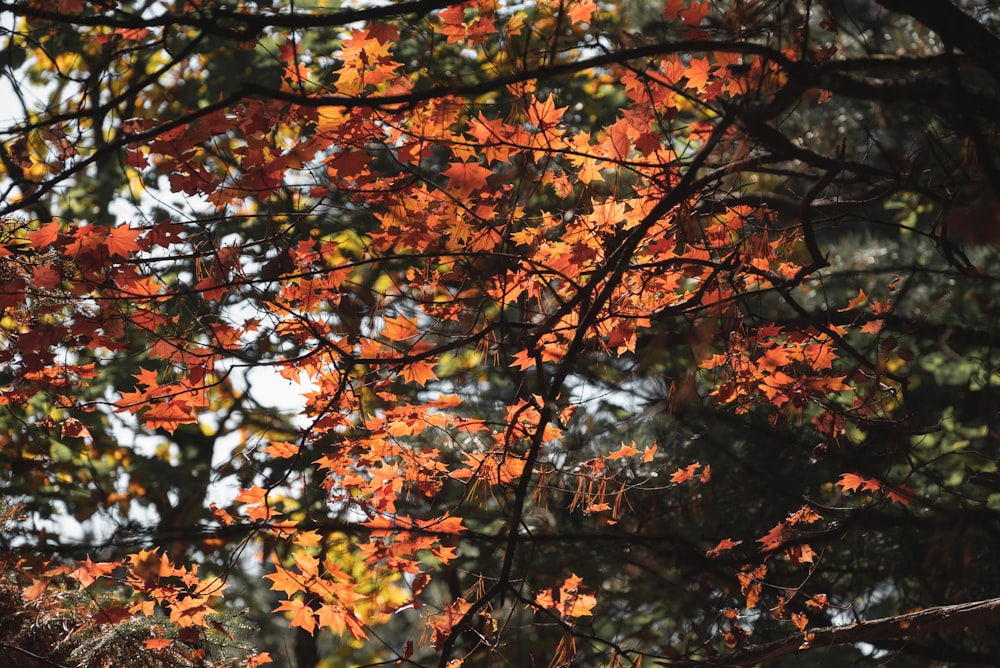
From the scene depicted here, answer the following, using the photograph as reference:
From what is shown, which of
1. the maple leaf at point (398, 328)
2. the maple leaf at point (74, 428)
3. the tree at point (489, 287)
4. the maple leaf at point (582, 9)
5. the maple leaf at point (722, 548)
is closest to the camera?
the tree at point (489, 287)

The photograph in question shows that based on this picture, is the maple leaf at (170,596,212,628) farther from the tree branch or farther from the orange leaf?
the tree branch

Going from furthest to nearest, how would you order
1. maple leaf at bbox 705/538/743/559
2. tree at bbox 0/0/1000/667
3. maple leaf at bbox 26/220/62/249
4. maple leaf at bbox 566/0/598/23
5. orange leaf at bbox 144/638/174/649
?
orange leaf at bbox 144/638/174/649 → maple leaf at bbox 705/538/743/559 → maple leaf at bbox 566/0/598/23 → maple leaf at bbox 26/220/62/249 → tree at bbox 0/0/1000/667

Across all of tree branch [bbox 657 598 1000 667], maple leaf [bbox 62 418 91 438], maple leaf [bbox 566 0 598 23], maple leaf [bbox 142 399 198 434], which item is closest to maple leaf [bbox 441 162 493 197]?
maple leaf [bbox 566 0 598 23]

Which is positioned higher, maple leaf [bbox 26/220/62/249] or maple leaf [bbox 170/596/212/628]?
maple leaf [bbox 26/220/62/249]

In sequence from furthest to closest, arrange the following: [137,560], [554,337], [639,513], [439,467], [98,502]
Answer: [98,502]
[639,513]
[439,467]
[554,337]
[137,560]

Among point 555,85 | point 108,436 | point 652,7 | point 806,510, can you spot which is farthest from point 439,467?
point 652,7

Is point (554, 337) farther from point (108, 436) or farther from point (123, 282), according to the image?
point (108, 436)

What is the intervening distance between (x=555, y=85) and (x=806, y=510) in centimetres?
360

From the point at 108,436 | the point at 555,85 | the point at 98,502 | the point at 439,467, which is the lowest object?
the point at 439,467

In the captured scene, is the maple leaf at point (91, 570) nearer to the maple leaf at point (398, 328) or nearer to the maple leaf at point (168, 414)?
the maple leaf at point (168, 414)

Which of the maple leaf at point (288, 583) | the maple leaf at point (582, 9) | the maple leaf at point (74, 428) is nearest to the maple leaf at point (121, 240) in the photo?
the maple leaf at point (288, 583)

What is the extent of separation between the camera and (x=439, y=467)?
10.2ft

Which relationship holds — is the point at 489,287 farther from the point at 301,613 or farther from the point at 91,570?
the point at 91,570

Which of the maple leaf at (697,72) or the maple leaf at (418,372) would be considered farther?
the maple leaf at (418,372)
